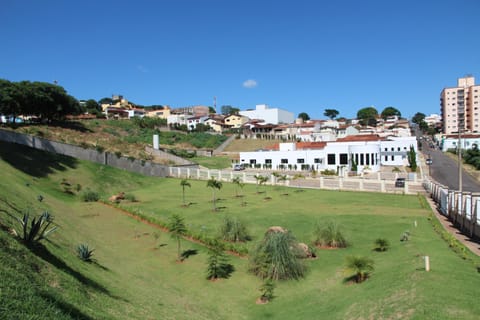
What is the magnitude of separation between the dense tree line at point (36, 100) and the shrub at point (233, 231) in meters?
48.9

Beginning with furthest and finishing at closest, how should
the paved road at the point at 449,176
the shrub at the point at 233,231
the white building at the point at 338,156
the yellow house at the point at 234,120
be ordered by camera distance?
the yellow house at the point at 234,120, the white building at the point at 338,156, the paved road at the point at 449,176, the shrub at the point at 233,231

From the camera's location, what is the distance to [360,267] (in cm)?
1016

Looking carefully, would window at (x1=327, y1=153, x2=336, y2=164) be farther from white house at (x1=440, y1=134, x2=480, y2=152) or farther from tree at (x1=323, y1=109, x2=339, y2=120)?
tree at (x1=323, y1=109, x2=339, y2=120)

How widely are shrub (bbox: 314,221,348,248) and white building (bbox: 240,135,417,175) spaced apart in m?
32.6

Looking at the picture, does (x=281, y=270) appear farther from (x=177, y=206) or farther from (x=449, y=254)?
(x=177, y=206)

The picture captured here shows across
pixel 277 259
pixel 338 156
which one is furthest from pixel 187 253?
pixel 338 156

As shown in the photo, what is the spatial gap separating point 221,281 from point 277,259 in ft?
6.90

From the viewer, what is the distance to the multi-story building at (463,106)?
10644 centimetres

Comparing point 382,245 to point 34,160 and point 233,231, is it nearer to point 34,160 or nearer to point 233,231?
point 233,231

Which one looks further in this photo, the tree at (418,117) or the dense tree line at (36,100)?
the tree at (418,117)

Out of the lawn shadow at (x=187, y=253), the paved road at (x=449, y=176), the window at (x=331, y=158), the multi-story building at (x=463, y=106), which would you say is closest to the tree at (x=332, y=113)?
the multi-story building at (x=463, y=106)

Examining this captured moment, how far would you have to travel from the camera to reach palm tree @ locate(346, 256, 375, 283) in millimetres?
10141

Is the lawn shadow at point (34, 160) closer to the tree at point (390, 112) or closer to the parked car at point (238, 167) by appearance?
the parked car at point (238, 167)

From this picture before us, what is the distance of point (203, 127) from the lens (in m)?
104
